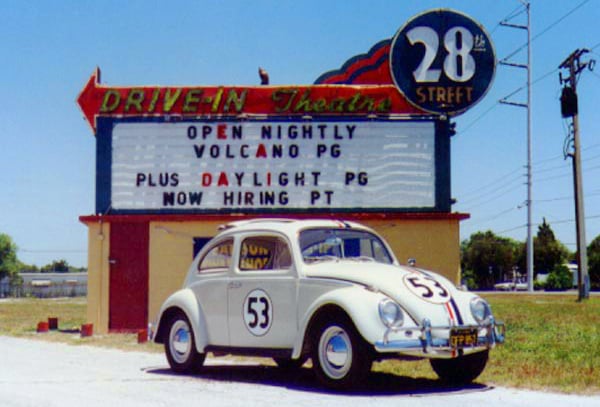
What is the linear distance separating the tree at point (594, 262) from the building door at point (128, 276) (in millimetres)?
80558

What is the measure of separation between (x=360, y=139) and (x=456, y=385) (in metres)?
10.4

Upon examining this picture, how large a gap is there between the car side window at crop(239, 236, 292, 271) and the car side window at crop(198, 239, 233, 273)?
0.24 metres

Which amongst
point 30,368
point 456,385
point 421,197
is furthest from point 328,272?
point 421,197

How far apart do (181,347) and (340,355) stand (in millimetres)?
2833

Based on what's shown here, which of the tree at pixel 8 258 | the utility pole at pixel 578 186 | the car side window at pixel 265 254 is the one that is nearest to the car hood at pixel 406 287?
the car side window at pixel 265 254

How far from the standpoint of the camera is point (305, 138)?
1975 cm

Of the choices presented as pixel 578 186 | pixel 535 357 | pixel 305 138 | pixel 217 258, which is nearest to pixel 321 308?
pixel 217 258

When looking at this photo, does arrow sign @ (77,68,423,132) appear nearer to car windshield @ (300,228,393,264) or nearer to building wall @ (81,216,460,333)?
building wall @ (81,216,460,333)

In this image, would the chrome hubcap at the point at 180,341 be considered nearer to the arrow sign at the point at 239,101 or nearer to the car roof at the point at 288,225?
the car roof at the point at 288,225

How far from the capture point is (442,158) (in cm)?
1955

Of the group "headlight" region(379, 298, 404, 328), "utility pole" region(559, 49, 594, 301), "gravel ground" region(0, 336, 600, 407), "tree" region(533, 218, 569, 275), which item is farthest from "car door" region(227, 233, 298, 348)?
"tree" region(533, 218, 569, 275)

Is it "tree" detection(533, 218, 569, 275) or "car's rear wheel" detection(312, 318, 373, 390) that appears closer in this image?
"car's rear wheel" detection(312, 318, 373, 390)

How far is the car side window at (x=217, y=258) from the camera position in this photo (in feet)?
36.1

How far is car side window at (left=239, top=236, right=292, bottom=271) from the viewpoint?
10305 millimetres
